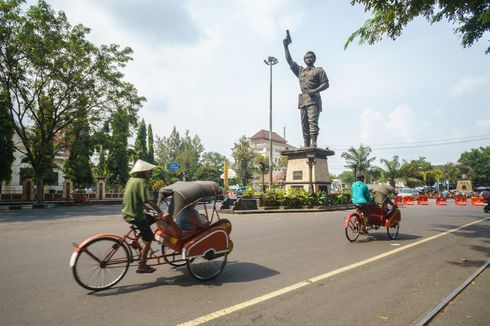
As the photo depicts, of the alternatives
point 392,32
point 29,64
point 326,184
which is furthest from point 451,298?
point 29,64

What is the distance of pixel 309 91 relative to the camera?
21984mm

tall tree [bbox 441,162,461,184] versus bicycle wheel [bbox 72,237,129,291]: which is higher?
tall tree [bbox 441,162,461,184]

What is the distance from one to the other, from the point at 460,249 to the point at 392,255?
205cm

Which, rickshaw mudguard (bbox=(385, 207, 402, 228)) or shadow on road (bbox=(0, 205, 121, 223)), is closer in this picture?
rickshaw mudguard (bbox=(385, 207, 402, 228))

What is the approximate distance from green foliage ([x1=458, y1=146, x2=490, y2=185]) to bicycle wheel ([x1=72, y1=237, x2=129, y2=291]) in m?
75.5

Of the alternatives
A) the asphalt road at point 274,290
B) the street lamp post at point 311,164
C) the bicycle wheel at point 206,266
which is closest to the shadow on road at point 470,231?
the asphalt road at point 274,290

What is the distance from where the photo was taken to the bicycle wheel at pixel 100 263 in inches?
168

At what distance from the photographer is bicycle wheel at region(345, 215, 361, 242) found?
811cm

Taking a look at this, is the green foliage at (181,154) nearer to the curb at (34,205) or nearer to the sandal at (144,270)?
the curb at (34,205)

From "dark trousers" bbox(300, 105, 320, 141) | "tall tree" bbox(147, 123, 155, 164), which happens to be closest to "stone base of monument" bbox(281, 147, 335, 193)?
"dark trousers" bbox(300, 105, 320, 141)

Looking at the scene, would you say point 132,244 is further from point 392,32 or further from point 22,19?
point 22,19

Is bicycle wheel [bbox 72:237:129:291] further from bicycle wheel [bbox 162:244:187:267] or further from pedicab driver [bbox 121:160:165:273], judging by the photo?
bicycle wheel [bbox 162:244:187:267]

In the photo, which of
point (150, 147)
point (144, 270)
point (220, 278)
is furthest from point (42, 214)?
point (150, 147)

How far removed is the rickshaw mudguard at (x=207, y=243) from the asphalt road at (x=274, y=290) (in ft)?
1.48
